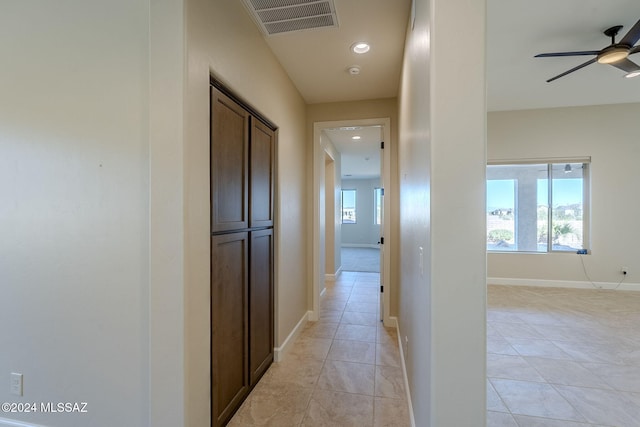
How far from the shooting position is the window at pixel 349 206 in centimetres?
1095

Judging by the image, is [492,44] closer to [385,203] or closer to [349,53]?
[349,53]

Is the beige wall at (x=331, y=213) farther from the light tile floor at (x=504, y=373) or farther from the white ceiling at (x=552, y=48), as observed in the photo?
the white ceiling at (x=552, y=48)

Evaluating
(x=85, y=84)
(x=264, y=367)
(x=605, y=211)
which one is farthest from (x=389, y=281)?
(x=605, y=211)

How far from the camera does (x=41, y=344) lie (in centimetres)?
158

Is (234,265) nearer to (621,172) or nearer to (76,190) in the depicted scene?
(76,190)

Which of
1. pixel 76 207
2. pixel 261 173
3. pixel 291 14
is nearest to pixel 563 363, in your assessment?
pixel 261 173

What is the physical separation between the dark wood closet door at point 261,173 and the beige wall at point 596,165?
4477 millimetres

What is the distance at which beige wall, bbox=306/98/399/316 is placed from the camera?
328cm

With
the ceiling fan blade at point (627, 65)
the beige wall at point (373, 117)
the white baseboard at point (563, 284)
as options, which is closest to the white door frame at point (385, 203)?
Result: the beige wall at point (373, 117)

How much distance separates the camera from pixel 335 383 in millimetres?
2158

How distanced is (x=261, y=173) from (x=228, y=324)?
1.14 m

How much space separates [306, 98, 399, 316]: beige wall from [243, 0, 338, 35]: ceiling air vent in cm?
140

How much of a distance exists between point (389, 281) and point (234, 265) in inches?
83.9

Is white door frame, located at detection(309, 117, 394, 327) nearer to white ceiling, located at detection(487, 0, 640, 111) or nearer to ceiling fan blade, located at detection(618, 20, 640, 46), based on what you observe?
white ceiling, located at detection(487, 0, 640, 111)
